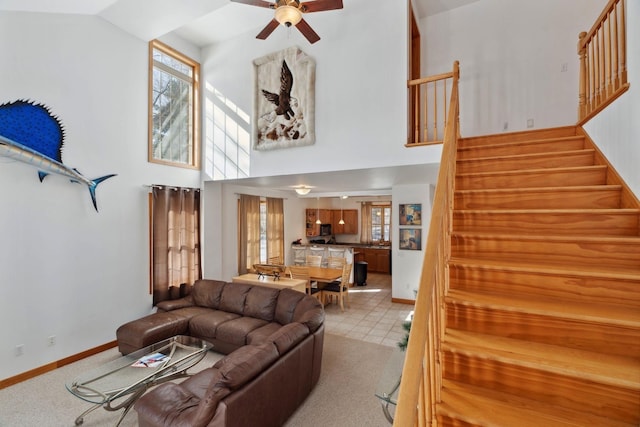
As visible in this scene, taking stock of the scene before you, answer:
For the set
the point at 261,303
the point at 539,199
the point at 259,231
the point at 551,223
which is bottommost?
the point at 261,303

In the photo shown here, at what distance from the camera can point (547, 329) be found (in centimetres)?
146

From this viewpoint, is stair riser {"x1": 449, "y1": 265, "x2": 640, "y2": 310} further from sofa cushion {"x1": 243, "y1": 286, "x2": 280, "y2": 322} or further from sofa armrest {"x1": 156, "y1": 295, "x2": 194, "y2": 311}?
sofa armrest {"x1": 156, "y1": 295, "x2": 194, "y2": 311}

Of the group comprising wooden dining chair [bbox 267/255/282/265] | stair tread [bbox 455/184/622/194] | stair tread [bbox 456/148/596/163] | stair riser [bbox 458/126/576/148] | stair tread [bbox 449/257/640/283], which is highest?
stair riser [bbox 458/126/576/148]

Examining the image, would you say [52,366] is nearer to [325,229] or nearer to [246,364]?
[246,364]

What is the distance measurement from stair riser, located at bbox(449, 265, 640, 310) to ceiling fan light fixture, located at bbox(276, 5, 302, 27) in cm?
254

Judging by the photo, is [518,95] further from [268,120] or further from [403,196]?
[268,120]

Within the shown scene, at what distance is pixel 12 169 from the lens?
313cm

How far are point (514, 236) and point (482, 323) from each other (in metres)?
0.72

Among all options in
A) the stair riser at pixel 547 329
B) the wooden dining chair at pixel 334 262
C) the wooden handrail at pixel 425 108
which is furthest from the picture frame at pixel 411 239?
the stair riser at pixel 547 329

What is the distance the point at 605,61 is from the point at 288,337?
3.73 m

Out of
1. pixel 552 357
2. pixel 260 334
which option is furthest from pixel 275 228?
pixel 552 357

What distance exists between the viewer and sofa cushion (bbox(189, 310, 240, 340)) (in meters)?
3.76

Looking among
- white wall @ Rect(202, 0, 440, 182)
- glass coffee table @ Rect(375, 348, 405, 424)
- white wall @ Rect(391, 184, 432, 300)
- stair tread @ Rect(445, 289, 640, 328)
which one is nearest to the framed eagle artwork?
white wall @ Rect(202, 0, 440, 182)

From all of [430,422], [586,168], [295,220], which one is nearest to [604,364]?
[430,422]
